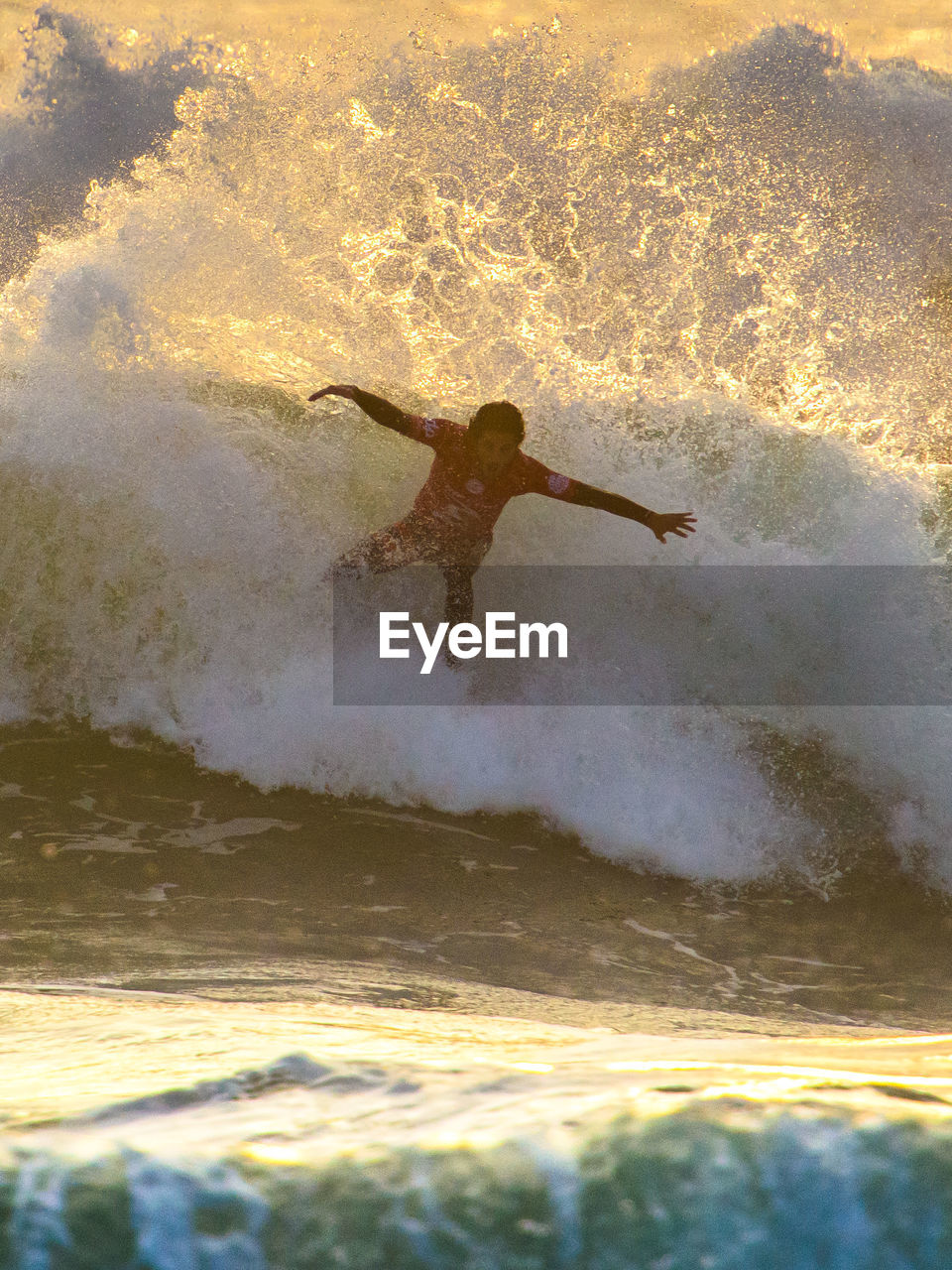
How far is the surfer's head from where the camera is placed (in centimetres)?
482

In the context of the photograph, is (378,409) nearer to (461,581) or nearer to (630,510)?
(461,581)

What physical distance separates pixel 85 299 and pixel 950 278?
23.6 ft

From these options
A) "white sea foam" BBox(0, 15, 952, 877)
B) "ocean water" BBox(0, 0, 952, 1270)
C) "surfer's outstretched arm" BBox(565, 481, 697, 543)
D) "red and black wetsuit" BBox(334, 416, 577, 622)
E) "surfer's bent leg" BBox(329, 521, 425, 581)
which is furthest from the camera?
"white sea foam" BBox(0, 15, 952, 877)

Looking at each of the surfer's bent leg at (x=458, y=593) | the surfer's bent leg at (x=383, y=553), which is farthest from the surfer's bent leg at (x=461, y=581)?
the surfer's bent leg at (x=383, y=553)

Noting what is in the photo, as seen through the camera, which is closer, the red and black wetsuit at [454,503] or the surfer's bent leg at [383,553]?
the red and black wetsuit at [454,503]

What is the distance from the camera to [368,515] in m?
6.37

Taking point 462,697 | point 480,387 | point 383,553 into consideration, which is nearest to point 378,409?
point 383,553

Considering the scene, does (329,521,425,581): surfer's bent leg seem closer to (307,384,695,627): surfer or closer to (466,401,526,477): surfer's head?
(307,384,695,627): surfer

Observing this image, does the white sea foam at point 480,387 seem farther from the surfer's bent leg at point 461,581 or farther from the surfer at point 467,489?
the surfer at point 467,489

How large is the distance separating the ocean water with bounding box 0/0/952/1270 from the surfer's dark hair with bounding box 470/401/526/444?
1404 mm

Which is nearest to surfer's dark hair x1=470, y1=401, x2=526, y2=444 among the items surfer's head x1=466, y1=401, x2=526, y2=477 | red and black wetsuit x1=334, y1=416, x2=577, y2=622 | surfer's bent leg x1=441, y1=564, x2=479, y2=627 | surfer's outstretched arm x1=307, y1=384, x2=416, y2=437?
surfer's head x1=466, y1=401, x2=526, y2=477

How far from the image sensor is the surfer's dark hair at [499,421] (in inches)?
190

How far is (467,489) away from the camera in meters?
5.03

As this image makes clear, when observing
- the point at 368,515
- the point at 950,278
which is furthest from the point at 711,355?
the point at 368,515
